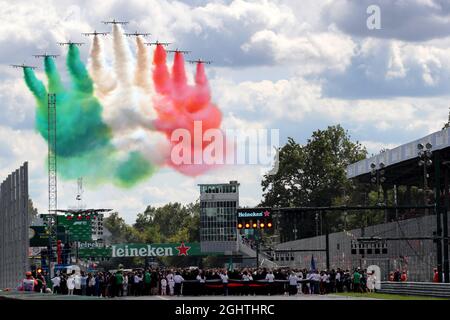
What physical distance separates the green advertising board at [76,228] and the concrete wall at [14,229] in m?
39.4

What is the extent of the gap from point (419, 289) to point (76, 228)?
83840mm

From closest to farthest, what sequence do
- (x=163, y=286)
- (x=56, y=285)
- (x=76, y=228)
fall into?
(x=56, y=285)
(x=163, y=286)
(x=76, y=228)

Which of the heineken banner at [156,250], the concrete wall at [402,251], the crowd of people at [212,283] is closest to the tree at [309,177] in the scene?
the heineken banner at [156,250]

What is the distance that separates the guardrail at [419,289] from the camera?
163 feet

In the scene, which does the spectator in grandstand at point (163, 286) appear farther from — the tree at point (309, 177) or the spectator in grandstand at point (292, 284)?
the tree at point (309, 177)

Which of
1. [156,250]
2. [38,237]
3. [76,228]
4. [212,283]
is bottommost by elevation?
[212,283]

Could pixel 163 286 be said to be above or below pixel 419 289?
above

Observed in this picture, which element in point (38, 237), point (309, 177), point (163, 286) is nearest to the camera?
point (163, 286)

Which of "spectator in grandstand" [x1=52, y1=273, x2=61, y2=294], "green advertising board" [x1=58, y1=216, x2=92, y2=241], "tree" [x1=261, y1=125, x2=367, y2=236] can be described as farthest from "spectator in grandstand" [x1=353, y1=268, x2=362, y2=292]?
"tree" [x1=261, y1=125, x2=367, y2=236]

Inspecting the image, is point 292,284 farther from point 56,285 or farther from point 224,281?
point 56,285

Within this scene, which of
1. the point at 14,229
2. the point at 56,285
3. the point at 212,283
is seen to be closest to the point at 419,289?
the point at 212,283

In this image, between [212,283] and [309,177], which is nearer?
[212,283]

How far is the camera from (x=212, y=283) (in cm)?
6569
